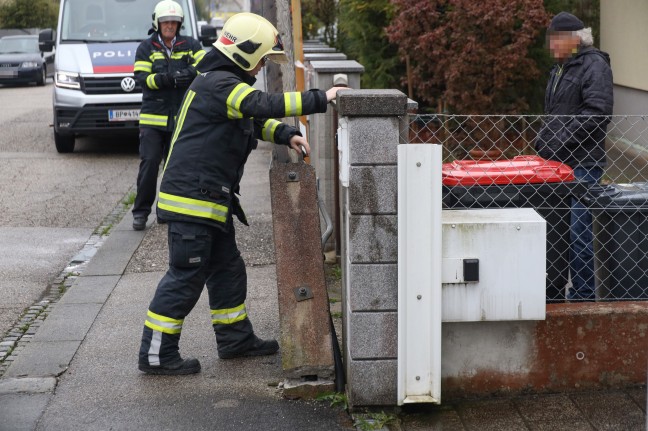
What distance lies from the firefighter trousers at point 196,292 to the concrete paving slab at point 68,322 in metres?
0.97

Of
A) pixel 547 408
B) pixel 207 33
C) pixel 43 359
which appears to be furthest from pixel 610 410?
pixel 207 33

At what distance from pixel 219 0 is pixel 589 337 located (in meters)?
41.7

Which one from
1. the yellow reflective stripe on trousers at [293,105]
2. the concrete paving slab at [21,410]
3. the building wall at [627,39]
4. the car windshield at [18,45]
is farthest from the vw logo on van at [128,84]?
the car windshield at [18,45]

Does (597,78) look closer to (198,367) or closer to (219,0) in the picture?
(198,367)

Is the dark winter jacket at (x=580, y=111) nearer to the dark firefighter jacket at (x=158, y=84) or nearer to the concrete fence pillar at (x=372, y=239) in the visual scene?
the concrete fence pillar at (x=372, y=239)

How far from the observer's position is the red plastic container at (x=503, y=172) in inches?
211

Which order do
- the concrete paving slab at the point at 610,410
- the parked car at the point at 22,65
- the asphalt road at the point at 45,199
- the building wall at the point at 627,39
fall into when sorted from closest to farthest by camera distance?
the concrete paving slab at the point at 610,410 < the asphalt road at the point at 45,199 < the building wall at the point at 627,39 < the parked car at the point at 22,65

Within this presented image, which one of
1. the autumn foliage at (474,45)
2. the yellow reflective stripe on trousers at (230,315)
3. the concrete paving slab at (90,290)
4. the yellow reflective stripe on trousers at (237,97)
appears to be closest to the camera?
the yellow reflective stripe on trousers at (237,97)

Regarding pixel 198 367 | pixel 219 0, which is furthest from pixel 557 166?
pixel 219 0

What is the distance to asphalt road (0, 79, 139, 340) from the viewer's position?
7.91 m

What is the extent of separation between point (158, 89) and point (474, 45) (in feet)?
14.6

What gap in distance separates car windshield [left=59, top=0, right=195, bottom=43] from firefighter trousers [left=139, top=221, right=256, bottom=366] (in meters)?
9.02

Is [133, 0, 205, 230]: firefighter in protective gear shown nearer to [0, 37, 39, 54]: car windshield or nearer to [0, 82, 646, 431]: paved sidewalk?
[0, 82, 646, 431]: paved sidewalk

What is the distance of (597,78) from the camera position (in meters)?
6.21
